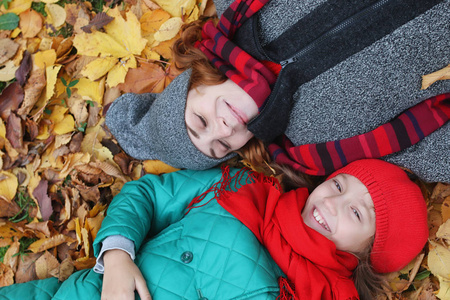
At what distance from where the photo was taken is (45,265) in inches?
79.6

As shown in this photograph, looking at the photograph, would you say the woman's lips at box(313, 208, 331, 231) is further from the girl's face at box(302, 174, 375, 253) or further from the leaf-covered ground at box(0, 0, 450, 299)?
the leaf-covered ground at box(0, 0, 450, 299)

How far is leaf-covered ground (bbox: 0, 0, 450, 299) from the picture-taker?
82.8 inches

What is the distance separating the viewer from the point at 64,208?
2.19m

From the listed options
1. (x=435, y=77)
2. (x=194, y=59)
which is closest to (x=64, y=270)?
(x=194, y=59)

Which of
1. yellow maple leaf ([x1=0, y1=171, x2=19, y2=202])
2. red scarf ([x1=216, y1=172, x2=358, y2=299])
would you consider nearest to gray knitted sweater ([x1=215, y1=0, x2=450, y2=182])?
red scarf ([x1=216, y1=172, x2=358, y2=299])

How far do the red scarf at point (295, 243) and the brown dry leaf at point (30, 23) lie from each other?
1683 millimetres

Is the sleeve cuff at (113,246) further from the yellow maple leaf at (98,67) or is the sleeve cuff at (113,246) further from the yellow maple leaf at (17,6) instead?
the yellow maple leaf at (17,6)

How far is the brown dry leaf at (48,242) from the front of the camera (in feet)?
6.72

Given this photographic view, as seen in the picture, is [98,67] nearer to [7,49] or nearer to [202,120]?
[7,49]

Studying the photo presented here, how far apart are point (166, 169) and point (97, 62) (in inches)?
32.8

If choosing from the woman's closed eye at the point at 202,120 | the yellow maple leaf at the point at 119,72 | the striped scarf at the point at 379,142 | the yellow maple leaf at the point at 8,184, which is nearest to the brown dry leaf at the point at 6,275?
the yellow maple leaf at the point at 8,184

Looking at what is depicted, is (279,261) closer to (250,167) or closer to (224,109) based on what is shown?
(250,167)

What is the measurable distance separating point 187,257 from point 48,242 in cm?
90

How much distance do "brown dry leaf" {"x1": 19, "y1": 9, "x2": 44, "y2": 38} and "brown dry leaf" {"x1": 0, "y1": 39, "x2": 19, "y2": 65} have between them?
3.9 inches
